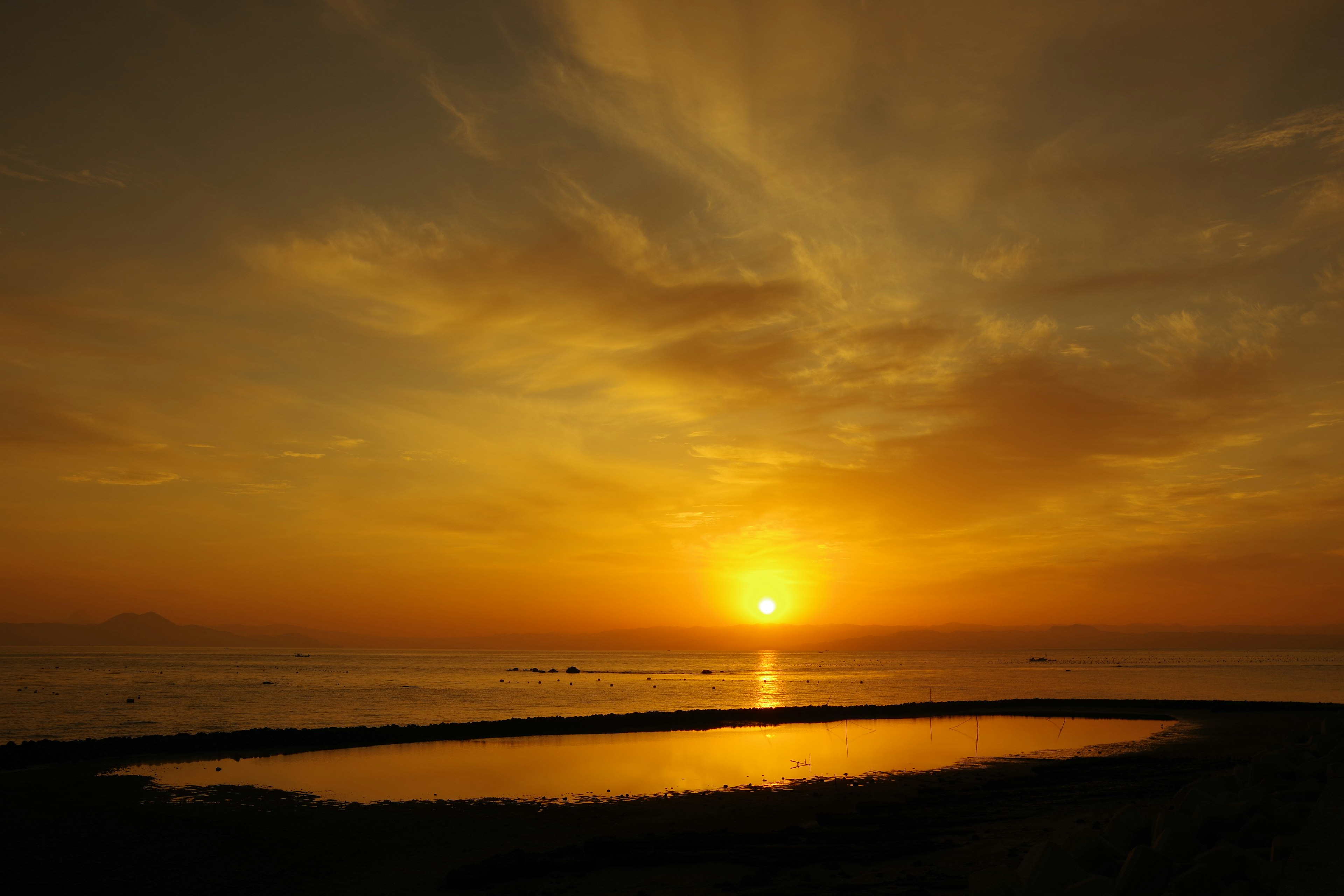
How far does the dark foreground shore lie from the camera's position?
47.3 ft

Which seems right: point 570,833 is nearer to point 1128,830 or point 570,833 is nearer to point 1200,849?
point 1128,830

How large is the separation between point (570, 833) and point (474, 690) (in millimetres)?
78617

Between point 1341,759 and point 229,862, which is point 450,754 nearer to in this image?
point 229,862

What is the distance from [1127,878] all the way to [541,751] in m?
29.3

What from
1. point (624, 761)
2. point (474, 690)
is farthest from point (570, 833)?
point (474, 690)

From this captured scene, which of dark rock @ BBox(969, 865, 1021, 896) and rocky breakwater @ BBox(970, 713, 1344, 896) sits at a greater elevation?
rocky breakwater @ BBox(970, 713, 1344, 896)

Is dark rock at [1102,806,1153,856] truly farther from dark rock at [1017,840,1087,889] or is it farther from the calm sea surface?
the calm sea surface

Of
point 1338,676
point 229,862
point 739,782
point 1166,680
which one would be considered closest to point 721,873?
point 229,862

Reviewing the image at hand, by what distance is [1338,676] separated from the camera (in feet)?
392

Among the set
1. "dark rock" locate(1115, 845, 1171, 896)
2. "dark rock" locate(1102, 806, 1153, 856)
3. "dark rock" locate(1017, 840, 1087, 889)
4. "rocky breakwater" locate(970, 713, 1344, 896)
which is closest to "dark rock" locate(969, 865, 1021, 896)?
"rocky breakwater" locate(970, 713, 1344, 896)

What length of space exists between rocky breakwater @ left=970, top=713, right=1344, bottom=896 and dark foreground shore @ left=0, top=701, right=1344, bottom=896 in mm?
2095

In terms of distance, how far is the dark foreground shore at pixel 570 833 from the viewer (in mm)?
14414

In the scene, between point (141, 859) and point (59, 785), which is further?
point (59, 785)

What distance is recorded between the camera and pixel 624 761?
104ft
